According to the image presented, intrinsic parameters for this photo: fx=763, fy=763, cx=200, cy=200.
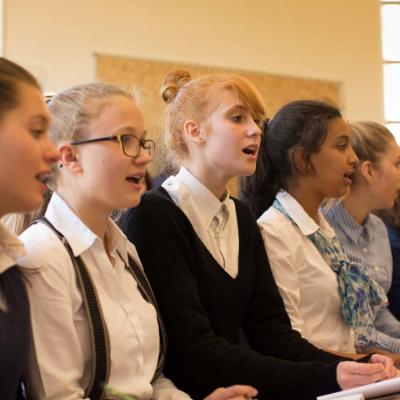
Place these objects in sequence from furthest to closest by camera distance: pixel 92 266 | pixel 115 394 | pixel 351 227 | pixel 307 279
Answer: pixel 351 227
pixel 307 279
pixel 92 266
pixel 115 394

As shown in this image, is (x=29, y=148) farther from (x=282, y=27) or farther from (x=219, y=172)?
(x=282, y=27)

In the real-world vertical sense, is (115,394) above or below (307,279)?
below

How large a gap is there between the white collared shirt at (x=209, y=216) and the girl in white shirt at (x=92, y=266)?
12.2 inches

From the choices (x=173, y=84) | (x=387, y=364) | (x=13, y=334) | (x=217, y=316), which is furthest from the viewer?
(x=173, y=84)

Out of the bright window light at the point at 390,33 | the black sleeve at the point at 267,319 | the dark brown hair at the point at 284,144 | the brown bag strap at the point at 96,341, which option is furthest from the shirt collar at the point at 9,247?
the bright window light at the point at 390,33

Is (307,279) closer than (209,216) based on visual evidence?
No

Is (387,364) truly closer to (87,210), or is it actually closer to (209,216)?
(209,216)

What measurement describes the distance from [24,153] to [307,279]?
1.41m

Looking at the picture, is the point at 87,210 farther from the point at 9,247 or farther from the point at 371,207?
the point at 371,207

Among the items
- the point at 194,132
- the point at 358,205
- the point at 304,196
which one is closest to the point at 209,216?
the point at 194,132

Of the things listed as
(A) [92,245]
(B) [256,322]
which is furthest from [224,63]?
(A) [92,245]

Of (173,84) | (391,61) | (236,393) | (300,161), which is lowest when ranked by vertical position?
(236,393)

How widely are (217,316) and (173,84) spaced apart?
2.63ft

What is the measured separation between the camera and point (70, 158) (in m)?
1.91
